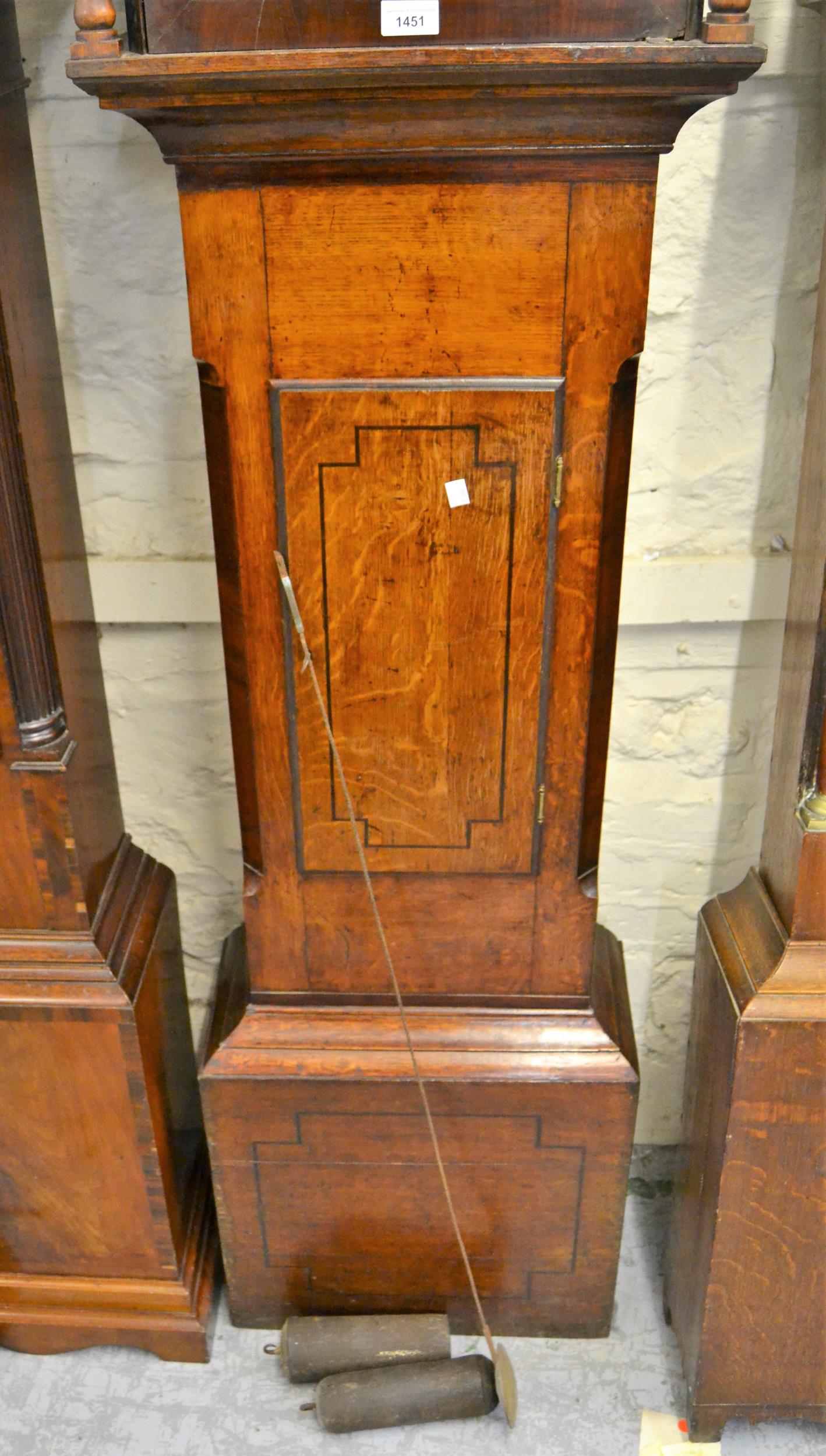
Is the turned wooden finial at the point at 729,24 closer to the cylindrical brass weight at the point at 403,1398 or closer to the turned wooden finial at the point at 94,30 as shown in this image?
the turned wooden finial at the point at 94,30

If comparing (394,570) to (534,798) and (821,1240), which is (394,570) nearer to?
(534,798)

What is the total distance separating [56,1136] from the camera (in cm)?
167

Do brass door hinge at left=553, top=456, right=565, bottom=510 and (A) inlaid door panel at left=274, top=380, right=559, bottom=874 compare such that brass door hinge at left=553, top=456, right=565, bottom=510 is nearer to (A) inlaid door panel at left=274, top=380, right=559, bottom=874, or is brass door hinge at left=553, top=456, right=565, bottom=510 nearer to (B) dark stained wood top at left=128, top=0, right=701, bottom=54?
(A) inlaid door panel at left=274, top=380, right=559, bottom=874

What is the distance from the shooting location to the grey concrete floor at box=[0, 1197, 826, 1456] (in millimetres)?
1708

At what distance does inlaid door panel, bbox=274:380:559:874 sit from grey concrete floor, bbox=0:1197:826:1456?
853 mm

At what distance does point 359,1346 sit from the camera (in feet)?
5.75

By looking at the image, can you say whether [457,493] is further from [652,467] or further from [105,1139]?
[105,1139]

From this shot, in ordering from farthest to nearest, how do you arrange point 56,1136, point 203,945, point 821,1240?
point 203,945
point 56,1136
point 821,1240


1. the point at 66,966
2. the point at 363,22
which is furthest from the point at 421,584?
the point at 66,966

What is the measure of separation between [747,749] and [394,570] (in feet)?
2.45

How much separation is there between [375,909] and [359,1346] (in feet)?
2.39

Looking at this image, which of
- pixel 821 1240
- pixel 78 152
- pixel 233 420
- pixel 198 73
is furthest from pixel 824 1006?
pixel 78 152

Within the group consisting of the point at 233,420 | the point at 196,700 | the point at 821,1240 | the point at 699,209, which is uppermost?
the point at 699,209

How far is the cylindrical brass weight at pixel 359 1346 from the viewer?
1.74 metres
